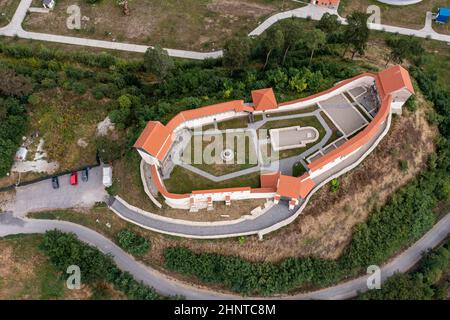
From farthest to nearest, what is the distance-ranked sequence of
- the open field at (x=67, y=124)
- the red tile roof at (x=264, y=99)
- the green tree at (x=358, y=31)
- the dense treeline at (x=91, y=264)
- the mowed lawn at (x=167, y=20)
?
the mowed lawn at (x=167, y=20)
the green tree at (x=358, y=31)
the open field at (x=67, y=124)
the red tile roof at (x=264, y=99)
the dense treeline at (x=91, y=264)

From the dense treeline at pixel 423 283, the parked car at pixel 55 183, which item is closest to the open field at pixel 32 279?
the parked car at pixel 55 183

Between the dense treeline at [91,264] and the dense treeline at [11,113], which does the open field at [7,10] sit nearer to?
the dense treeline at [11,113]

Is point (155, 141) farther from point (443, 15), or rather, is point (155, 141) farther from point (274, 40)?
point (443, 15)

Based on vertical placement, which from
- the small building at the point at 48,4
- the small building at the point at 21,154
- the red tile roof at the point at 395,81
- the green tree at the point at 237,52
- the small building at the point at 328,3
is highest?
the small building at the point at 328,3

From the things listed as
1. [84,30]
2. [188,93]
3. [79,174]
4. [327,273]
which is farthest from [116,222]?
[84,30]

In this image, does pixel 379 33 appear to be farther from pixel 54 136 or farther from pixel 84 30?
pixel 54 136

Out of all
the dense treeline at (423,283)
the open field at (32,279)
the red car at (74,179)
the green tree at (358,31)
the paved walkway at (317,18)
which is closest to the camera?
the open field at (32,279)

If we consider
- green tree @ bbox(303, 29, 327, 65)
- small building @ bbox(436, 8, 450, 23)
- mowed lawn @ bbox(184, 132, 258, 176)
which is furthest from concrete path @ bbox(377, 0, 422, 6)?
mowed lawn @ bbox(184, 132, 258, 176)

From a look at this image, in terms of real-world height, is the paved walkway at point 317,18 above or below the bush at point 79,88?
above

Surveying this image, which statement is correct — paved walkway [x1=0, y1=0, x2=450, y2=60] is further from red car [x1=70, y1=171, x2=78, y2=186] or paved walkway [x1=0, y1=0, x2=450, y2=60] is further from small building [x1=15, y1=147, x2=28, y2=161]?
red car [x1=70, y1=171, x2=78, y2=186]
